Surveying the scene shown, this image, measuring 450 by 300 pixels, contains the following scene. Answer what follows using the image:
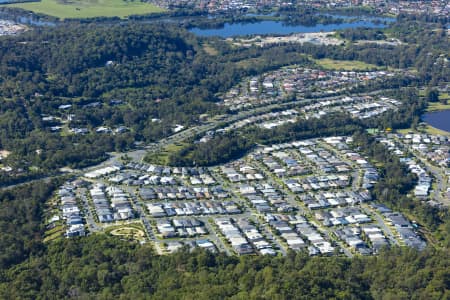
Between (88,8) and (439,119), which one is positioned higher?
(88,8)

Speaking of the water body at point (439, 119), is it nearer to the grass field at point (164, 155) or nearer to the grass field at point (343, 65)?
the grass field at point (343, 65)

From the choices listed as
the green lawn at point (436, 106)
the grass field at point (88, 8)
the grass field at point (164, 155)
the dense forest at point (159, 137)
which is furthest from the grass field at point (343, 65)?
the grass field at point (88, 8)

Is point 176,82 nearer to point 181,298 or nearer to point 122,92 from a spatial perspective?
point 122,92

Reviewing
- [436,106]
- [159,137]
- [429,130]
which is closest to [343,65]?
[436,106]

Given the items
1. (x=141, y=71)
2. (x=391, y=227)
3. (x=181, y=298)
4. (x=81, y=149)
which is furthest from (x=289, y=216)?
(x=141, y=71)

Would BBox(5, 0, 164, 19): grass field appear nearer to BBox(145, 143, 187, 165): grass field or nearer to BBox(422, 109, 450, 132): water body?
BBox(145, 143, 187, 165): grass field

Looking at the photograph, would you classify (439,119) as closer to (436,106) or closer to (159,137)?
(436,106)

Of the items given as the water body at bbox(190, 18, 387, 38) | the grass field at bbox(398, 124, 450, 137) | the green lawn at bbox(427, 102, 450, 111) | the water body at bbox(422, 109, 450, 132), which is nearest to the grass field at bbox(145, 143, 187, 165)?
the grass field at bbox(398, 124, 450, 137)
